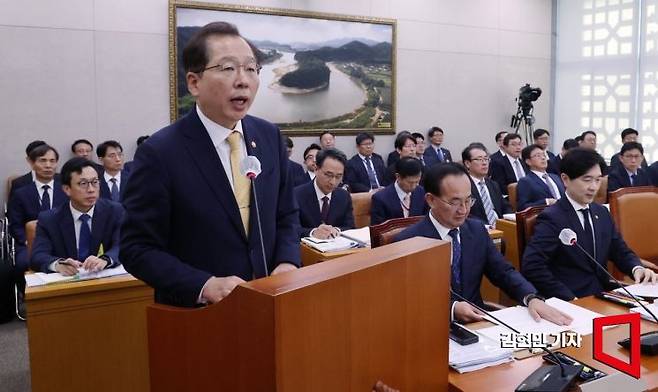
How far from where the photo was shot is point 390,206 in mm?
3850

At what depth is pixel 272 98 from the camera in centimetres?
673

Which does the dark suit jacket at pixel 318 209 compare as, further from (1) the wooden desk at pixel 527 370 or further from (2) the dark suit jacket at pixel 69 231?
(1) the wooden desk at pixel 527 370

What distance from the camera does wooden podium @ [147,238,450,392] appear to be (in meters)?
0.71

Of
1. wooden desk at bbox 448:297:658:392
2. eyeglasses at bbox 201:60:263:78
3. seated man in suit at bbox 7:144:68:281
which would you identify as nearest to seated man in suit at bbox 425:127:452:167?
seated man in suit at bbox 7:144:68:281

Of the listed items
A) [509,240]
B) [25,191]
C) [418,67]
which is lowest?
[509,240]

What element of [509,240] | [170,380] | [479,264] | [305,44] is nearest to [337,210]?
[509,240]

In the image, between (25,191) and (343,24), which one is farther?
(343,24)

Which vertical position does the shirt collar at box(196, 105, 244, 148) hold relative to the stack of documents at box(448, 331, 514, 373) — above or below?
above

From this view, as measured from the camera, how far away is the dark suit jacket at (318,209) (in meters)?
3.95

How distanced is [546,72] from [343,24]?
12.0 feet

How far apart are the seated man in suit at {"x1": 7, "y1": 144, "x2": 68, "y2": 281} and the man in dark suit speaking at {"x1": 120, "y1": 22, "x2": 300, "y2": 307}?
3.36 metres

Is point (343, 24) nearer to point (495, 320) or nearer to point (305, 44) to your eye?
point (305, 44)

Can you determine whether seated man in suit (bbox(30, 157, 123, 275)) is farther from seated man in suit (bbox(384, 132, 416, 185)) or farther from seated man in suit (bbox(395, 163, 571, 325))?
seated man in suit (bbox(384, 132, 416, 185))

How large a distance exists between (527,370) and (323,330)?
2.71 feet
